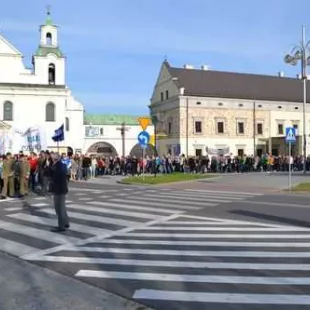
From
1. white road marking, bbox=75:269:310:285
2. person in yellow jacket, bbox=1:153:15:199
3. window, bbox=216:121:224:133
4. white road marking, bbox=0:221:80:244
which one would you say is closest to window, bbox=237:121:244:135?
window, bbox=216:121:224:133

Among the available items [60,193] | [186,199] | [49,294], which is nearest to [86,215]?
[60,193]

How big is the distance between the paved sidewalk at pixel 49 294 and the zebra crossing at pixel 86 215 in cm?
175

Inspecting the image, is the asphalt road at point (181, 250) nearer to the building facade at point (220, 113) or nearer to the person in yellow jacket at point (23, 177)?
the person in yellow jacket at point (23, 177)

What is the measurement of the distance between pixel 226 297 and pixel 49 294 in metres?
2.15

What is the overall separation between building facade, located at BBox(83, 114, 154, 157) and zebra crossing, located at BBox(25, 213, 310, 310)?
7287 cm

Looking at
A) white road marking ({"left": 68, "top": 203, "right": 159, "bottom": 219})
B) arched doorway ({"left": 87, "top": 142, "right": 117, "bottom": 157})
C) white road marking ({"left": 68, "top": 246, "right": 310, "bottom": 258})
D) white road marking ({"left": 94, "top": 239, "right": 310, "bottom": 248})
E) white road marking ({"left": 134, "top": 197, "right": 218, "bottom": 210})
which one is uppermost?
arched doorway ({"left": 87, "top": 142, "right": 117, "bottom": 157})

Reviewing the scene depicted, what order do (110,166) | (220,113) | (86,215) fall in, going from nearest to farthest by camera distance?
(86,215) < (110,166) < (220,113)

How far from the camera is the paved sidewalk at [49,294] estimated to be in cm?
635

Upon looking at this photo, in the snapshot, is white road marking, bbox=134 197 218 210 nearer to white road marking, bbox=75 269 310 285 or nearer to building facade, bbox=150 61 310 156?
white road marking, bbox=75 269 310 285

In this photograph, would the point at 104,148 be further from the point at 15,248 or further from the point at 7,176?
the point at 15,248

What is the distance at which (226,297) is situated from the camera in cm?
668

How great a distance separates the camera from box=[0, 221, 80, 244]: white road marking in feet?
37.4

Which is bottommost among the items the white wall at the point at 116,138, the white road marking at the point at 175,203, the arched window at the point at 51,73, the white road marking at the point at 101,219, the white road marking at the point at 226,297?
the white road marking at the point at 226,297

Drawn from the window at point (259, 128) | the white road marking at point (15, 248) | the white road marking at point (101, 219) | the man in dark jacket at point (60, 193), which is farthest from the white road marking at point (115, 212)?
the window at point (259, 128)
